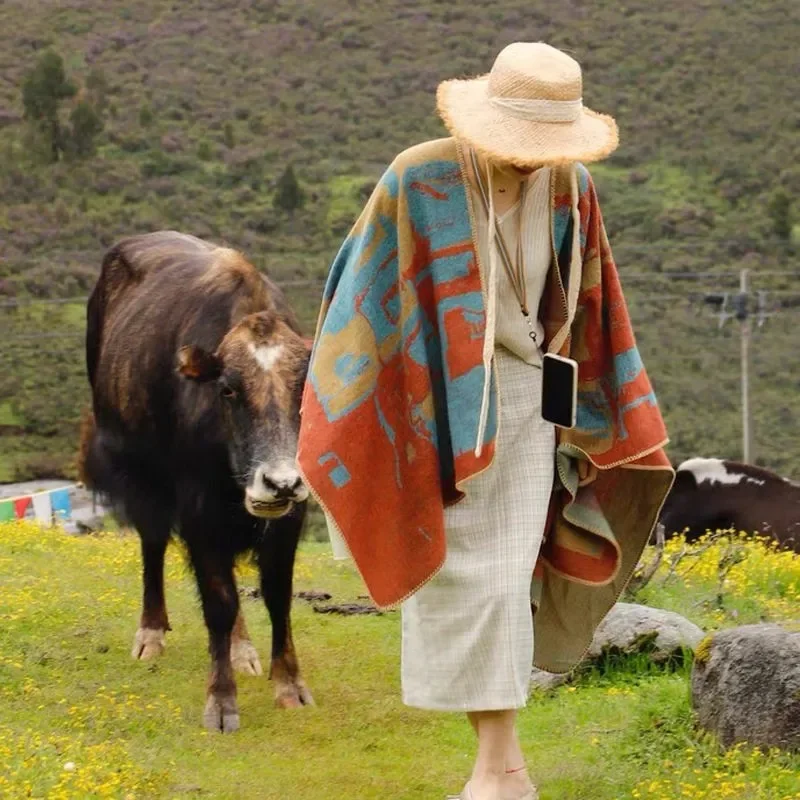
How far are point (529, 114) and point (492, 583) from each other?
4.49 feet

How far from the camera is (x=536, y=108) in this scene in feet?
16.1

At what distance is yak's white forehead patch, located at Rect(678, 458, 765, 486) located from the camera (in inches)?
517

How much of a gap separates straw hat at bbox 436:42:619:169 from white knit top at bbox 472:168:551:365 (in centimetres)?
21

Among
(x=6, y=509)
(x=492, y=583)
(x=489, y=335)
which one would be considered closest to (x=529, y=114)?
(x=489, y=335)

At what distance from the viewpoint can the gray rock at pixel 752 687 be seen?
17.2ft

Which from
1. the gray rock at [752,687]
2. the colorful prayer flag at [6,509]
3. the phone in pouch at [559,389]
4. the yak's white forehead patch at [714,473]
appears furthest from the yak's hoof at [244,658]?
the colorful prayer flag at [6,509]

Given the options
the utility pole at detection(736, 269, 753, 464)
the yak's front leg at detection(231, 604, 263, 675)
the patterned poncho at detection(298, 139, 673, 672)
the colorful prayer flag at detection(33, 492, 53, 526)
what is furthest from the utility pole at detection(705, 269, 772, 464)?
the patterned poncho at detection(298, 139, 673, 672)

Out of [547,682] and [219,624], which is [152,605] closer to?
[219,624]

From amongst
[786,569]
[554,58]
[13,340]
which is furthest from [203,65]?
[554,58]

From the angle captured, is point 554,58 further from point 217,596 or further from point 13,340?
point 13,340

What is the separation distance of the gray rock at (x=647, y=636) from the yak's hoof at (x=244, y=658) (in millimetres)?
1702

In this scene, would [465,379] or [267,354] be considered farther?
[267,354]

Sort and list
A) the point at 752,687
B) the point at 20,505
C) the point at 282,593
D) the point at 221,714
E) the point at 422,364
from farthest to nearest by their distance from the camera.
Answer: the point at 20,505 < the point at 282,593 < the point at 221,714 < the point at 752,687 < the point at 422,364

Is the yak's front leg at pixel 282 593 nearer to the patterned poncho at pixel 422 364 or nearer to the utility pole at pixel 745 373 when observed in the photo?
the patterned poncho at pixel 422 364
